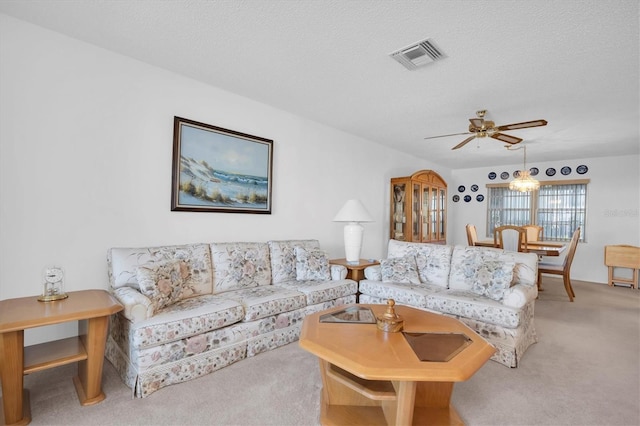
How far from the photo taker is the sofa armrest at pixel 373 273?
353cm

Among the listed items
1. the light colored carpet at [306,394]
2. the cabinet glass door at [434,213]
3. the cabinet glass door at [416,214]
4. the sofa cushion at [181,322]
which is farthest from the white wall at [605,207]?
the sofa cushion at [181,322]

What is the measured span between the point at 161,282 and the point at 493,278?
2.74 m

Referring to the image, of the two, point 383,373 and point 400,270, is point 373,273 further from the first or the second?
point 383,373

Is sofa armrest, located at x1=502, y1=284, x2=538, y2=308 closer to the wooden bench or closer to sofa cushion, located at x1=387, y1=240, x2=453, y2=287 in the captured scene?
sofa cushion, located at x1=387, y1=240, x2=453, y2=287

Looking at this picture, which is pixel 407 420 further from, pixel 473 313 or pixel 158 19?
pixel 158 19

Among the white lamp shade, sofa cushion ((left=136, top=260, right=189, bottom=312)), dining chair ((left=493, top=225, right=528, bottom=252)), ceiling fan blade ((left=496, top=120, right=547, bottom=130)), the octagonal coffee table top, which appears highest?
ceiling fan blade ((left=496, top=120, right=547, bottom=130))

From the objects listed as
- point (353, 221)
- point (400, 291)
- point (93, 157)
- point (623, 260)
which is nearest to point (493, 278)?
point (400, 291)

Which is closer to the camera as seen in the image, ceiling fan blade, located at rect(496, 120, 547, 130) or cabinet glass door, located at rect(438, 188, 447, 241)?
ceiling fan blade, located at rect(496, 120, 547, 130)

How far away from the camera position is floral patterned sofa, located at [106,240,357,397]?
199 centimetres

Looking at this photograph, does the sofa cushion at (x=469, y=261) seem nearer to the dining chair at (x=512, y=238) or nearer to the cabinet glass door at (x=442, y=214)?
the dining chair at (x=512, y=238)

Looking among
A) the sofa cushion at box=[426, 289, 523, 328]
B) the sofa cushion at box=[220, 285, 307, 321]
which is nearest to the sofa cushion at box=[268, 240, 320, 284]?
the sofa cushion at box=[220, 285, 307, 321]

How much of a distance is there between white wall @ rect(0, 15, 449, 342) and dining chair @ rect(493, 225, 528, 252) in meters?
3.51

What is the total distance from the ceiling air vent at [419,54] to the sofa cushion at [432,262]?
1910 mm

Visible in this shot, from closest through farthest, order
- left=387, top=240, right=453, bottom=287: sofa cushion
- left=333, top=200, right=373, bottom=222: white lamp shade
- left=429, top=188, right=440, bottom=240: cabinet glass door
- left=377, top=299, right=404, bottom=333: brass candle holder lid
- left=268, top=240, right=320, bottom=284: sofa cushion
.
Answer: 1. left=377, top=299, right=404, bottom=333: brass candle holder lid
2. left=268, top=240, right=320, bottom=284: sofa cushion
3. left=387, top=240, right=453, bottom=287: sofa cushion
4. left=333, top=200, right=373, bottom=222: white lamp shade
5. left=429, top=188, right=440, bottom=240: cabinet glass door
